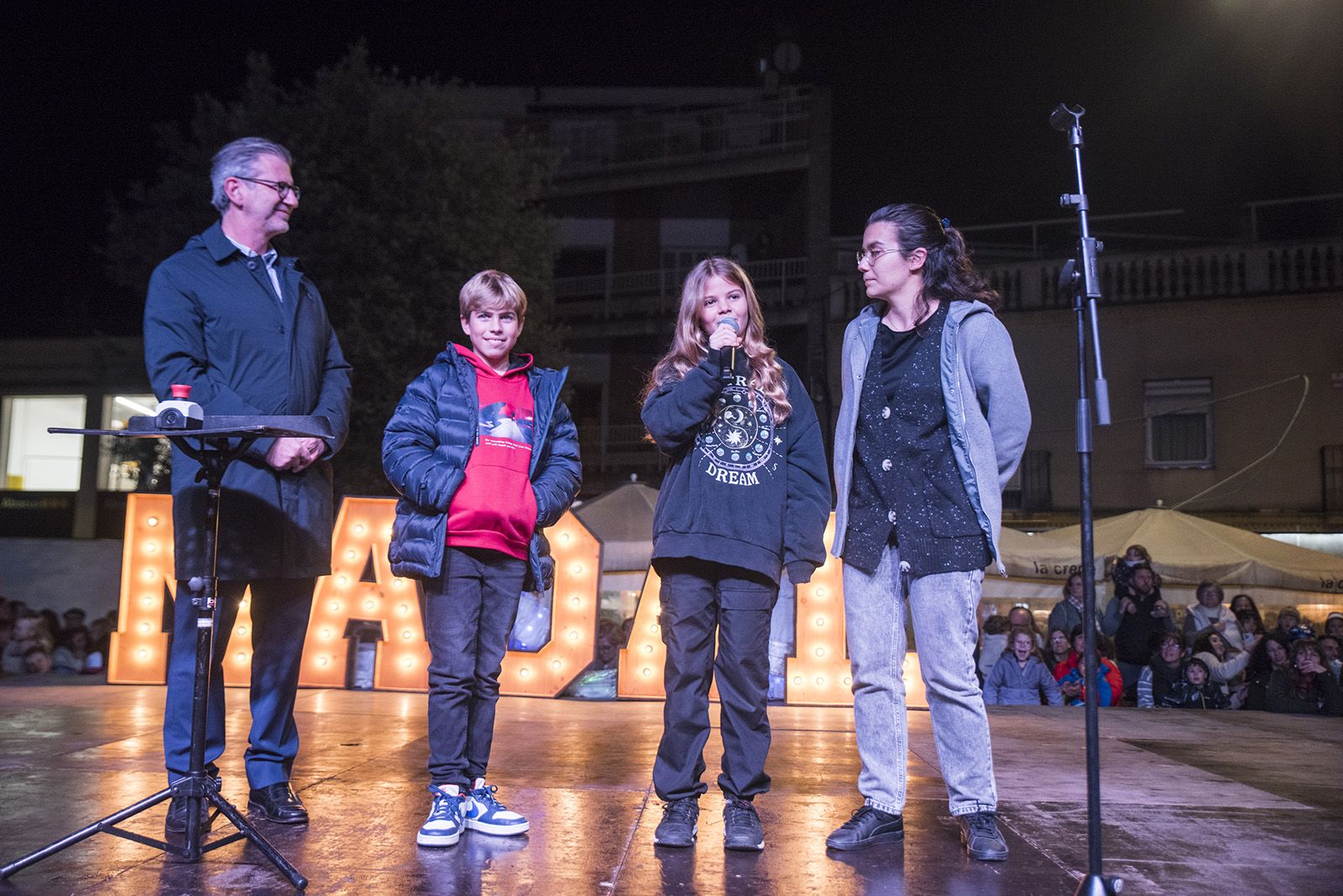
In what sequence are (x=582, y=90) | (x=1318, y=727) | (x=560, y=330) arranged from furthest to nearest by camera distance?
(x=582, y=90), (x=560, y=330), (x=1318, y=727)

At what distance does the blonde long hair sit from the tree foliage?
1098 centimetres

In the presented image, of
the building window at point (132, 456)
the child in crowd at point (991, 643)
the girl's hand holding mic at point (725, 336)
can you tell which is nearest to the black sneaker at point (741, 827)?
the girl's hand holding mic at point (725, 336)

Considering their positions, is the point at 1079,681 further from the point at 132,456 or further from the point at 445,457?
the point at 132,456

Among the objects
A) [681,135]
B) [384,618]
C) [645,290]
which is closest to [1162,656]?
[384,618]

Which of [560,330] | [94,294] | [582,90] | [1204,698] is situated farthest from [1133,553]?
[94,294]

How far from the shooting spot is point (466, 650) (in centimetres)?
322

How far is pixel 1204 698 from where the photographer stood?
8.77 m

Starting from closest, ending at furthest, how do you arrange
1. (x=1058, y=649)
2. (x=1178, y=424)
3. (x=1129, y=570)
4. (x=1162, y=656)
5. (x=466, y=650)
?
1. (x=466, y=650)
2. (x=1162, y=656)
3. (x=1058, y=649)
4. (x=1129, y=570)
5. (x=1178, y=424)

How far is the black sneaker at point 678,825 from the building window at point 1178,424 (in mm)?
15678

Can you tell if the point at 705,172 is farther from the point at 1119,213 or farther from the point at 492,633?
the point at 492,633

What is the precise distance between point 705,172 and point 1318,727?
17.2 m

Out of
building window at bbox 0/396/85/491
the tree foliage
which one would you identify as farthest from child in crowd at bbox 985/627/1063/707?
building window at bbox 0/396/85/491

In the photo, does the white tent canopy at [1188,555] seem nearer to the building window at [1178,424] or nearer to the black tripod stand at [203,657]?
the building window at [1178,424]

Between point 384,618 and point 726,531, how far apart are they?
4.94 metres
